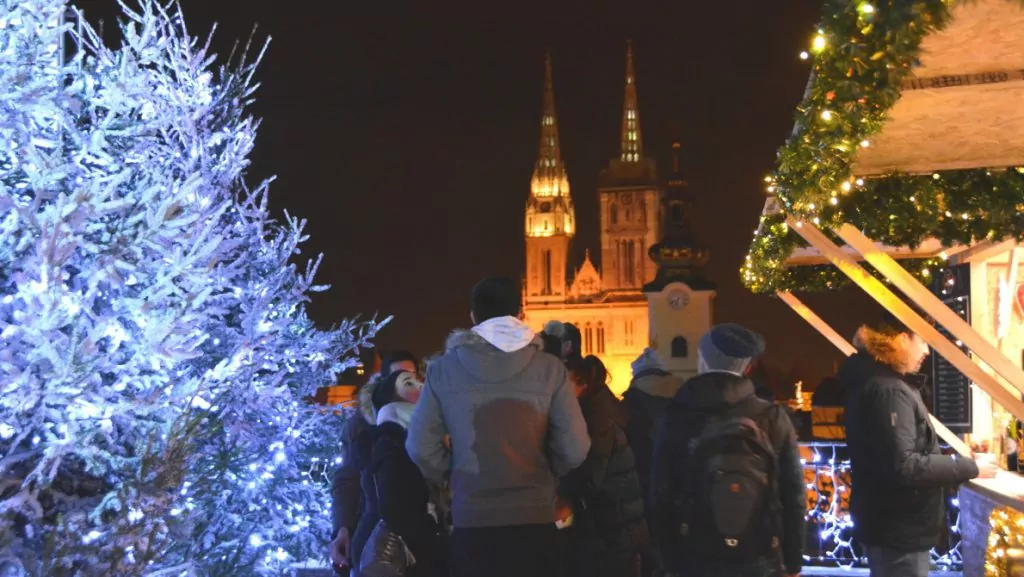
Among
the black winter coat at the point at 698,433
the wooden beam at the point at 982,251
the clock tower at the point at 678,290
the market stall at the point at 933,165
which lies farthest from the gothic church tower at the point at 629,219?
the black winter coat at the point at 698,433

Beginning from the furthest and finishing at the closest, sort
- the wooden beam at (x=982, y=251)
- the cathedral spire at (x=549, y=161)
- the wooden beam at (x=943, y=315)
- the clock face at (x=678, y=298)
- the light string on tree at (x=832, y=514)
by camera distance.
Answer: the cathedral spire at (x=549, y=161)
the clock face at (x=678, y=298)
the light string on tree at (x=832, y=514)
the wooden beam at (x=982, y=251)
the wooden beam at (x=943, y=315)

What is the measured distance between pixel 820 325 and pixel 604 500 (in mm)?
7343

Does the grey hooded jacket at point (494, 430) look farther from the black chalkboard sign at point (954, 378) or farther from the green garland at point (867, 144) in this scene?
the black chalkboard sign at point (954, 378)

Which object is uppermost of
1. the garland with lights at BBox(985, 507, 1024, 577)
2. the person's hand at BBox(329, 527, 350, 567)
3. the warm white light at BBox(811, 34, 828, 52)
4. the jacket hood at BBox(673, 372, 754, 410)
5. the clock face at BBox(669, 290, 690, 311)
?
the clock face at BBox(669, 290, 690, 311)

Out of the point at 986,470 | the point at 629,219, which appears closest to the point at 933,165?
the point at 986,470

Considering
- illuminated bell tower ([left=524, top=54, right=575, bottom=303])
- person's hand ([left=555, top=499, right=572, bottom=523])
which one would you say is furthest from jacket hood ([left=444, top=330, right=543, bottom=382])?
illuminated bell tower ([left=524, top=54, right=575, bottom=303])

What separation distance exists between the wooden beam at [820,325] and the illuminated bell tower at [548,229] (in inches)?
3743

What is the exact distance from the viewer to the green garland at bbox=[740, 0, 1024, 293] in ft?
12.4

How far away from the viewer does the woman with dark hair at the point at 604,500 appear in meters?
4.71

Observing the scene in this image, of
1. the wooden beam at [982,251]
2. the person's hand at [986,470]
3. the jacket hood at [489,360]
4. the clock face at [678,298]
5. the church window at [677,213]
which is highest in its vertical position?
the church window at [677,213]

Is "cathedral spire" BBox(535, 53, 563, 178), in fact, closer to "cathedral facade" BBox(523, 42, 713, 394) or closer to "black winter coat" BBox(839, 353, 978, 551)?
"cathedral facade" BBox(523, 42, 713, 394)

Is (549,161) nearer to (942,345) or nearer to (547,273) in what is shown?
(547,273)

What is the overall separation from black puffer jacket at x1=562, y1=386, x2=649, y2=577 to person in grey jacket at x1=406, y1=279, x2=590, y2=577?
36.1 inches

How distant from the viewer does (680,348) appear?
1656 inches
